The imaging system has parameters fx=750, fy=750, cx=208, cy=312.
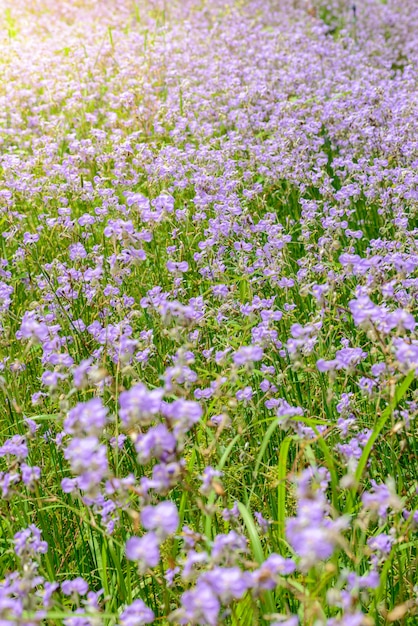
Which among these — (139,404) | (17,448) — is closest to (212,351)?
(17,448)

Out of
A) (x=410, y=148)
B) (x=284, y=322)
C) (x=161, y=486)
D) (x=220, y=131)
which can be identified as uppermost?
(x=220, y=131)

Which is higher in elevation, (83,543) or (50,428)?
(50,428)

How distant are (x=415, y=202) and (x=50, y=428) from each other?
8.00 feet

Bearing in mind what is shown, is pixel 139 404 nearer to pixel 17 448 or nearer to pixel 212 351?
pixel 17 448

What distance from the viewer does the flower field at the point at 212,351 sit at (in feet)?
6.03

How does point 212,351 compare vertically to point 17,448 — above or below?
above

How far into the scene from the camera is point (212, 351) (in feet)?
12.3

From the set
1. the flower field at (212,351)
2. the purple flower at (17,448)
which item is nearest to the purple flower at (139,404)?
the flower field at (212,351)

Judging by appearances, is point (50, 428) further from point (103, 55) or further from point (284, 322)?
point (103, 55)

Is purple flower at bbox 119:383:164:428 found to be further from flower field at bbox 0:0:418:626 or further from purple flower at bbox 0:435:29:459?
purple flower at bbox 0:435:29:459

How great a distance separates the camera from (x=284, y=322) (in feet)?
12.8

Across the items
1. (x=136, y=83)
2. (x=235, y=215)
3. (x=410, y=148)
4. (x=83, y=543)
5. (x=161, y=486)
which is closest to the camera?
(x=161, y=486)

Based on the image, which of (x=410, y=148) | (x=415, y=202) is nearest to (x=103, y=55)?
(x=410, y=148)

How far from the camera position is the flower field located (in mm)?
1837
